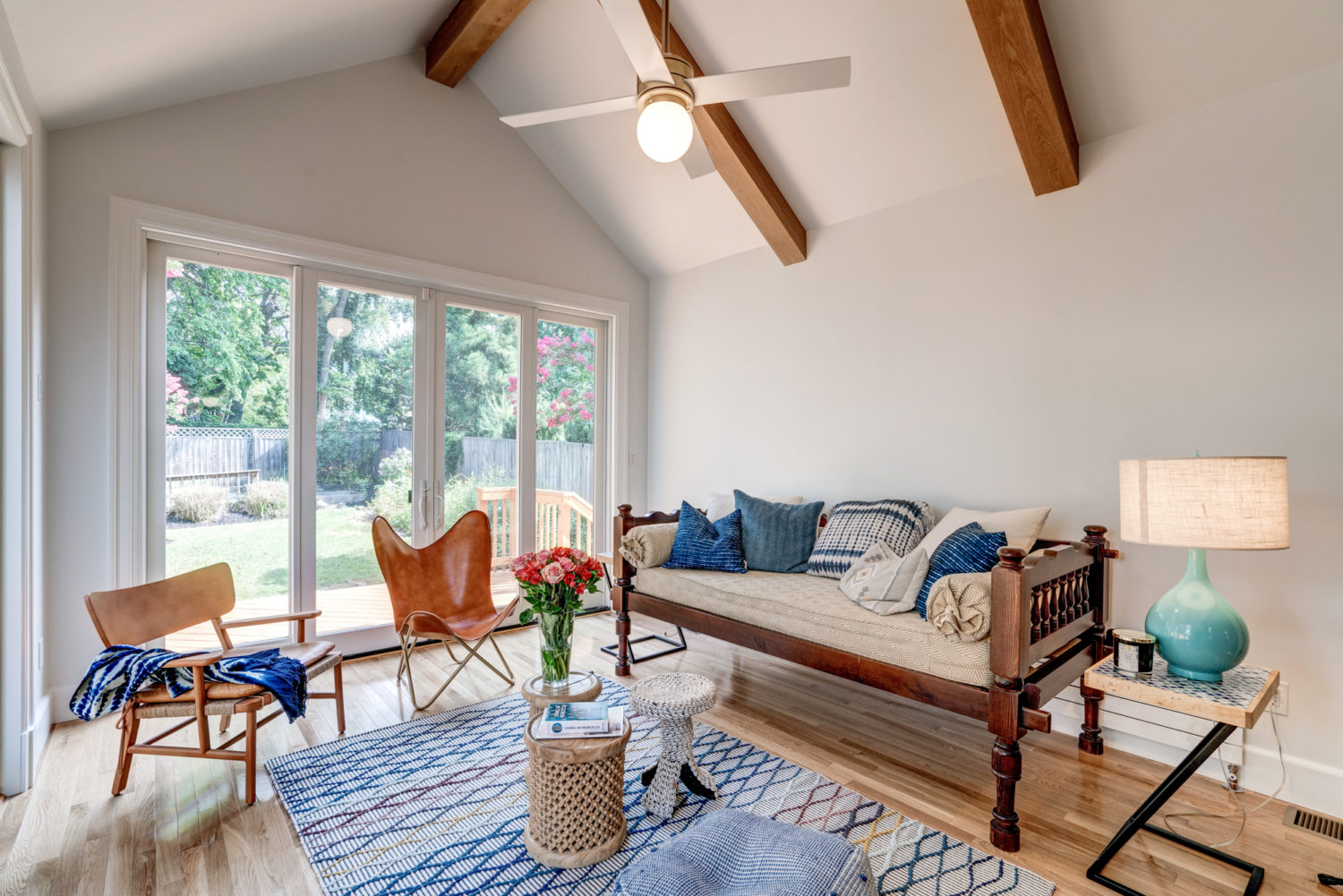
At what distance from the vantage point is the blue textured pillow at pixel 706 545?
11.3ft

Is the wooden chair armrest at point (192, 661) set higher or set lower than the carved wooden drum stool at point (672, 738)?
higher

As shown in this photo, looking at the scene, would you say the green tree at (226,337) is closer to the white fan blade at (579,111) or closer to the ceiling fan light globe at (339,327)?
the ceiling fan light globe at (339,327)

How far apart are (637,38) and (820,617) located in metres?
2.21

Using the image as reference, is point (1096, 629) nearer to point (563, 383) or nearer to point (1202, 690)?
point (1202, 690)

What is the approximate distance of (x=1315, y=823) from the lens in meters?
2.13

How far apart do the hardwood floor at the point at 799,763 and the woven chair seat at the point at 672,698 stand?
24.7 inches

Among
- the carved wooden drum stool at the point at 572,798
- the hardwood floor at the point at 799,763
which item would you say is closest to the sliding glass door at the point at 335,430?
the hardwood floor at the point at 799,763

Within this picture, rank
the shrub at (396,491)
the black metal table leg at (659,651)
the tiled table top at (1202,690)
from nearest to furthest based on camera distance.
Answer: the tiled table top at (1202,690) < the black metal table leg at (659,651) < the shrub at (396,491)

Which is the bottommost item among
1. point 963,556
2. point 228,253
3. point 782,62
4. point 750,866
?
point 750,866

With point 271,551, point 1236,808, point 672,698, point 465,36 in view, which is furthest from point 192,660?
point 1236,808

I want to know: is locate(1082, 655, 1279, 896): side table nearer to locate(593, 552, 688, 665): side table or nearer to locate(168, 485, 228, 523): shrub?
locate(593, 552, 688, 665): side table

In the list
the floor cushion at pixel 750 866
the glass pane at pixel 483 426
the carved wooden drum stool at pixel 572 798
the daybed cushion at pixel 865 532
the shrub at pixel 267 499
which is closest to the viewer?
the floor cushion at pixel 750 866

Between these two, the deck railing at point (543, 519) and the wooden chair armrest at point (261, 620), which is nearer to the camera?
the wooden chair armrest at point (261, 620)

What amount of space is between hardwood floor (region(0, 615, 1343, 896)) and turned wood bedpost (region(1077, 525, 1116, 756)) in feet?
0.24
